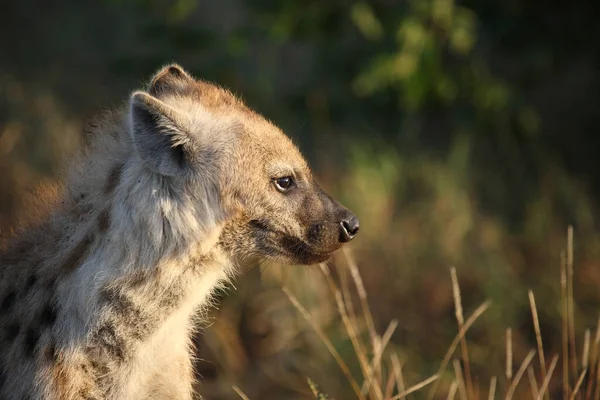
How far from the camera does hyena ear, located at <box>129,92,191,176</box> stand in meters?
3.00


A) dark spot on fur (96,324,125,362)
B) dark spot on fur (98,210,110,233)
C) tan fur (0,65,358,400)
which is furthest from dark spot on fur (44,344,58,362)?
dark spot on fur (98,210,110,233)

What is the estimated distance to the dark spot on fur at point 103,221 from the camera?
3.04 metres

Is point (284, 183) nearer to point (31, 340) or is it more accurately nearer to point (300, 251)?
point (300, 251)

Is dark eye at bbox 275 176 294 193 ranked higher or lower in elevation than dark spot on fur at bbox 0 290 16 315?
higher

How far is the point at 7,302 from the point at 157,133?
29.9 inches

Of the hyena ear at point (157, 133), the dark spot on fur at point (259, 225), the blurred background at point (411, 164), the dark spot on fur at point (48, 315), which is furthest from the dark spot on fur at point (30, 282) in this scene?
the blurred background at point (411, 164)

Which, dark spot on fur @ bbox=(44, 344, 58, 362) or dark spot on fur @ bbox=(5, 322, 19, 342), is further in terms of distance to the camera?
dark spot on fur @ bbox=(5, 322, 19, 342)

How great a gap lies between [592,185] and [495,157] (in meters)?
0.66

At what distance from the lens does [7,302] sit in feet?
10.4

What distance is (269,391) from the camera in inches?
188

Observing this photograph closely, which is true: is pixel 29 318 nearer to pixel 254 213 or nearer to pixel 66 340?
pixel 66 340

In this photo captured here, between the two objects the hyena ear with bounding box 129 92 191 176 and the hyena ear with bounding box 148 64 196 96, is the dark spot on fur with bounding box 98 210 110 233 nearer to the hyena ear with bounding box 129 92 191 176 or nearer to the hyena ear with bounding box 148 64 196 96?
the hyena ear with bounding box 129 92 191 176

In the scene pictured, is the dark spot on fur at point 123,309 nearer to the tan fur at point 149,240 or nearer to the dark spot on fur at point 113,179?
the tan fur at point 149,240

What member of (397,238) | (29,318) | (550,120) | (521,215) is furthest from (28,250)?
(550,120)
